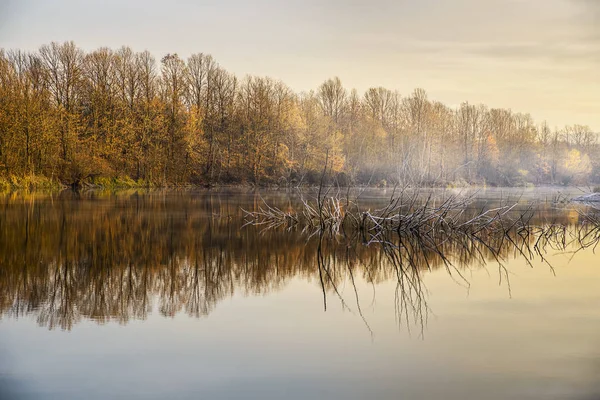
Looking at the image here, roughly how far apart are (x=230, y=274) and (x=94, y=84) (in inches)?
1600

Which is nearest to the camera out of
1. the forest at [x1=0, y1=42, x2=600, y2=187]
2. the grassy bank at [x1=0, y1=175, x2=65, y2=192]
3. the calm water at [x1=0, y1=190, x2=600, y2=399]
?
the calm water at [x1=0, y1=190, x2=600, y2=399]

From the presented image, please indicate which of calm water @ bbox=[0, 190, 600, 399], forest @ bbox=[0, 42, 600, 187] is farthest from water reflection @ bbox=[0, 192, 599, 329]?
forest @ bbox=[0, 42, 600, 187]

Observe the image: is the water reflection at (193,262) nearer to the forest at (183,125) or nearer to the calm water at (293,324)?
the calm water at (293,324)

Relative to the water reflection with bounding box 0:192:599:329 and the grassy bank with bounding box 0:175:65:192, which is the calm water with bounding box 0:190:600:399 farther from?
the grassy bank with bounding box 0:175:65:192

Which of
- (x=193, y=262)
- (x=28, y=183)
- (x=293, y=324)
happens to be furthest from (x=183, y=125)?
(x=293, y=324)

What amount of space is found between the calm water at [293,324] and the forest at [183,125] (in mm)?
22971

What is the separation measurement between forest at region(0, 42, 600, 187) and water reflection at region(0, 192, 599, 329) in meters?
18.6

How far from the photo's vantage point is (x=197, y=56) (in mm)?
53094

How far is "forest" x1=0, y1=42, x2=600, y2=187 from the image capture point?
3820 cm

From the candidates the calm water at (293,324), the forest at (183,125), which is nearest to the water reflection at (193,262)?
the calm water at (293,324)

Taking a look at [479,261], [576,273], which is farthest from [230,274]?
[576,273]

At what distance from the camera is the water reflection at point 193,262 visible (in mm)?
6961

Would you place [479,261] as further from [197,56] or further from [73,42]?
[197,56]

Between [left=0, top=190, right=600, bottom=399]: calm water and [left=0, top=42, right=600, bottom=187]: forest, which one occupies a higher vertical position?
[left=0, top=42, right=600, bottom=187]: forest
